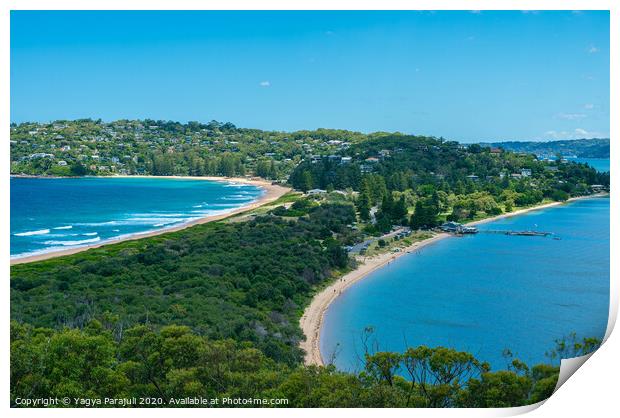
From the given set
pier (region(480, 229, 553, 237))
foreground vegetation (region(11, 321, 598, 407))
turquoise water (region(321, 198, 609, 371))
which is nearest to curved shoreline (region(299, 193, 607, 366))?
turquoise water (region(321, 198, 609, 371))

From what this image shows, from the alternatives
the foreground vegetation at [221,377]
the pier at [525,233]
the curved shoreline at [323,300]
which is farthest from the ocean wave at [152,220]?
the foreground vegetation at [221,377]

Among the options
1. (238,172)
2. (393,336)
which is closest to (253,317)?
(393,336)

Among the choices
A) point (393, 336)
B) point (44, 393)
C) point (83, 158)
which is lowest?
point (393, 336)

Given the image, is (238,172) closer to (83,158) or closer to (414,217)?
(83,158)

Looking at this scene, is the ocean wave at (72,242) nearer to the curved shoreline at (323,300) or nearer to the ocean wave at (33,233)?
the ocean wave at (33,233)
